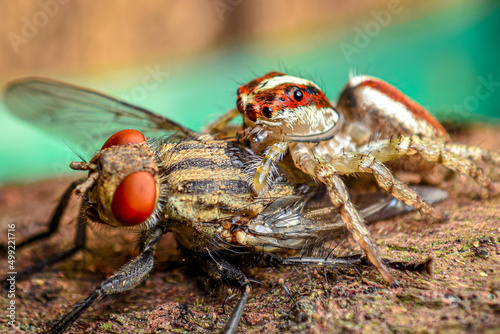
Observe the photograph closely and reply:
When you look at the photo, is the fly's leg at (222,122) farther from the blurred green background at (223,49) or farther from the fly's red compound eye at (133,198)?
the blurred green background at (223,49)

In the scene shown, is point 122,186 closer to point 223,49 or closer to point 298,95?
point 298,95

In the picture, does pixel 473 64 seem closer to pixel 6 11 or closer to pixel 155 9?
pixel 155 9

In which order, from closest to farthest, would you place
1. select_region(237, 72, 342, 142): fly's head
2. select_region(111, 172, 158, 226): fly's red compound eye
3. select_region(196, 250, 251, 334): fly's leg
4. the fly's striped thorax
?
select_region(196, 250, 251, 334): fly's leg < select_region(111, 172, 158, 226): fly's red compound eye < the fly's striped thorax < select_region(237, 72, 342, 142): fly's head

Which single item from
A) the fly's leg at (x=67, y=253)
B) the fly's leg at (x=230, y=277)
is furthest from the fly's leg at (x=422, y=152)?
the fly's leg at (x=67, y=253)

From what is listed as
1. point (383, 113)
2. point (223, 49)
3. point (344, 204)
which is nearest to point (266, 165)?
point (344, 204)

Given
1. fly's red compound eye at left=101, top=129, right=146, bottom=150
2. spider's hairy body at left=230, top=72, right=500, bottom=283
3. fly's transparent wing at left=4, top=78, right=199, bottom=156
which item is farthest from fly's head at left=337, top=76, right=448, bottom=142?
fly's red compound eye at left=101, top=129, right=146, bottom=150

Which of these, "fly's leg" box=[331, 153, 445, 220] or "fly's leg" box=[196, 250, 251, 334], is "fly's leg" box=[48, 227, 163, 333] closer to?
"fly's leg" box=[196, 250, 251, 334]
